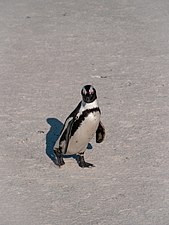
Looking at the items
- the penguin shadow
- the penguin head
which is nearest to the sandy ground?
the penguin shadow

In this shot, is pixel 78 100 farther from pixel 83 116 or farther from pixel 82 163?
pixel 83 116

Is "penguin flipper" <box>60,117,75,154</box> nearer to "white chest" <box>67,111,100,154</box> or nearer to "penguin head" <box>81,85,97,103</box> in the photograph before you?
"white chest" <box>67,111,100,154</box>

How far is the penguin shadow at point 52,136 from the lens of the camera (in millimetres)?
7207

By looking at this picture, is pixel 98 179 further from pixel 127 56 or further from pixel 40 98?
pixel 127 56

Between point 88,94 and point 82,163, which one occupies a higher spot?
point 88,94

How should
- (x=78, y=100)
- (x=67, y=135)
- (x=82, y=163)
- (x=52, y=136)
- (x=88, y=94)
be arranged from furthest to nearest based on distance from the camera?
(x=78, y=100) → (x=52, y=136) → (x=82, y=163) → (x=67, y=135) → (x=88, y=94)

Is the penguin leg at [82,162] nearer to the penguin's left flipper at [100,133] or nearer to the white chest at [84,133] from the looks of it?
the white chest at [84,133]

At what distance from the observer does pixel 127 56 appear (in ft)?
33.3

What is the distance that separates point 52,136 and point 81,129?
0.83 metres

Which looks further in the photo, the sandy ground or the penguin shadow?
the penguin shadow

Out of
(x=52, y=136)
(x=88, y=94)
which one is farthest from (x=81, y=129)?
(x=52, y=136)

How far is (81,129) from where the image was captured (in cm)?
679

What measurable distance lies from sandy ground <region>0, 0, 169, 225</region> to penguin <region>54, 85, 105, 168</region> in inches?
4.8

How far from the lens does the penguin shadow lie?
7207 mm
